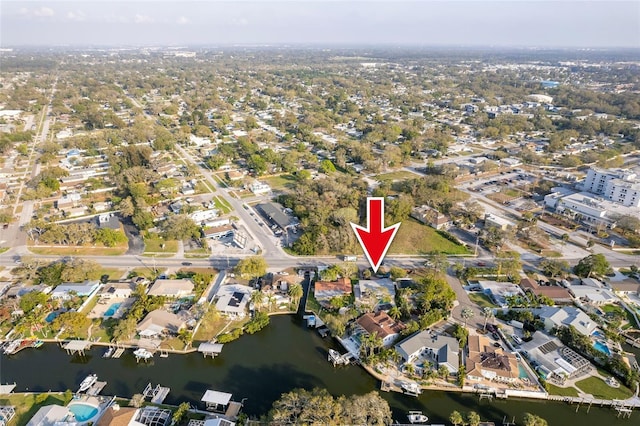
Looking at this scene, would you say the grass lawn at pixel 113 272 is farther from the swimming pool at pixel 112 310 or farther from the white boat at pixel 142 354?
the white boat at pixel 142 354

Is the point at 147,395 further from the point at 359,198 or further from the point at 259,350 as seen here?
the point at 359,198

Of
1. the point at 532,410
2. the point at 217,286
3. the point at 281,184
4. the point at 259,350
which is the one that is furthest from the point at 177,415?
the point at 281,184

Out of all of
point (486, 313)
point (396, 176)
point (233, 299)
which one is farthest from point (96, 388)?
point (396, 176)

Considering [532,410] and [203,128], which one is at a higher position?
[203,128]

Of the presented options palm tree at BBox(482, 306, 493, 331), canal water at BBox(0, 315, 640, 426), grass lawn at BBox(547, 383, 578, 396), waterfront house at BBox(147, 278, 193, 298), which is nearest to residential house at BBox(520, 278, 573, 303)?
palm tree at BBox(482, 306, 493, 331)

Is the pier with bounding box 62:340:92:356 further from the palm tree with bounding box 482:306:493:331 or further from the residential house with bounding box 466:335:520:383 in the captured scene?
the palm tree with bounding box 482:306:493:331

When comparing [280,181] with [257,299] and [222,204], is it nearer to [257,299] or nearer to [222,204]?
[222,204]

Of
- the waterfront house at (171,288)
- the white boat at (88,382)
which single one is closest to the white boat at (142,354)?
the white boat at (88,382)
